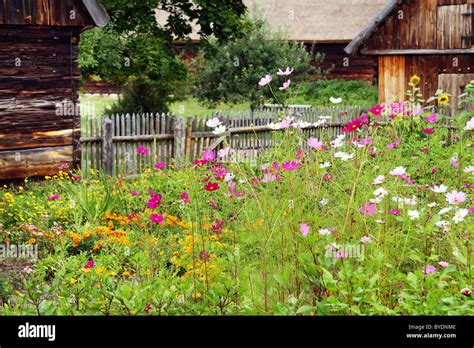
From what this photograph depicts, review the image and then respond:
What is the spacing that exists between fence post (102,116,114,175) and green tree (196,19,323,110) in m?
11.7

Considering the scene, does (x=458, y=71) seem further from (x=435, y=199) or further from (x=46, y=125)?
(x=435, y=199)

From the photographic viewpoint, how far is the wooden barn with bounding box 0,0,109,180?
1090cm

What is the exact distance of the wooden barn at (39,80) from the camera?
10898 mm

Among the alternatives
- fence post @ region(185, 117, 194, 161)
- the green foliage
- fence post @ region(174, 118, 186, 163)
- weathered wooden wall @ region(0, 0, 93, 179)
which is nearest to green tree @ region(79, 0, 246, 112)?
fence post @ region(185, 117, 194, 161)

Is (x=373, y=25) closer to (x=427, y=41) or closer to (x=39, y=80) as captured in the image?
(x=427, y=41)

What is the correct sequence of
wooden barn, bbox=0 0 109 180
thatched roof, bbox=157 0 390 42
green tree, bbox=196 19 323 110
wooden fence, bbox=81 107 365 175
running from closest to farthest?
wooden barn, bbox=0 0 109 180
wooden fence, bbox=81 107 365 175
green tree, bbox=196 19 323 110
thatched roof, bbox=157 0 390 42

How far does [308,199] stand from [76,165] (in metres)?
6.56

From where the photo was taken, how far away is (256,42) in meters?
26.5

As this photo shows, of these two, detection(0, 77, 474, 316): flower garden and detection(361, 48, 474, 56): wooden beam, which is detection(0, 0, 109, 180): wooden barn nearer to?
detection(0, 77, 474, 316): flower garden

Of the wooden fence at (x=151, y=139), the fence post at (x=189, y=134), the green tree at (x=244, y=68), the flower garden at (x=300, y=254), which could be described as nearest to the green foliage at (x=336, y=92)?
the green tree at (x=244, y=68)

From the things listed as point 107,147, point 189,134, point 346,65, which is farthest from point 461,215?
point 346,65

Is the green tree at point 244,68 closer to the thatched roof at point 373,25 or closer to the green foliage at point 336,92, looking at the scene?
the green foliage at point 336,92

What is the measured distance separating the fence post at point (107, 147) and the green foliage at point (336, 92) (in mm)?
16469

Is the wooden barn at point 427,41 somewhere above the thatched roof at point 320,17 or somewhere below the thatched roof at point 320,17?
below
